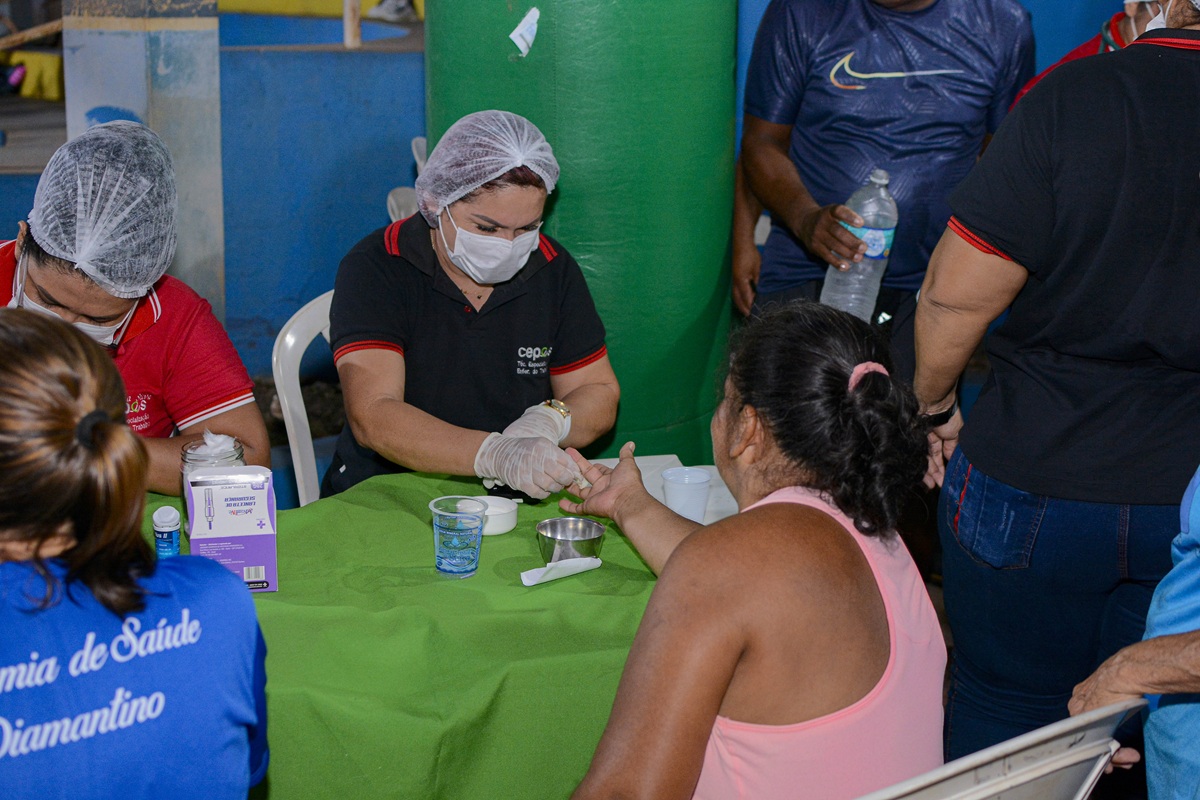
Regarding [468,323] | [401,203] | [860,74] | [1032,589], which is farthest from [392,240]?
[1032,589]

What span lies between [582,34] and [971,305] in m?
1.64

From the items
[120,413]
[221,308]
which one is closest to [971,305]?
[120,413]

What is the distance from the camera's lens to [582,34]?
10.6ft

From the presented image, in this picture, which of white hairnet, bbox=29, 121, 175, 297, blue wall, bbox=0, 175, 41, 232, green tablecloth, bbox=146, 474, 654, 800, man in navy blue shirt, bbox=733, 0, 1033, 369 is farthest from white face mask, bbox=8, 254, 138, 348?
blue wall, bbox=0, 175, 41, 232

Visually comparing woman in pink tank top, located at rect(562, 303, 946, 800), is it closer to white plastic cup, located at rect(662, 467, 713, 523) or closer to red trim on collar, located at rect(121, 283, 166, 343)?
white plastic cup, located at rect(662, 467, 713, 523)

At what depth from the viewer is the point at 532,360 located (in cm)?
292

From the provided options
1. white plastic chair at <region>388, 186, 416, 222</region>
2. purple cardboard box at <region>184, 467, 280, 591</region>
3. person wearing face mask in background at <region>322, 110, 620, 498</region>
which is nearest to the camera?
purple cardboard box at <region>184, 467, 280, 591</region>

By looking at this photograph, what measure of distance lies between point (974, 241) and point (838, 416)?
2.42 feet

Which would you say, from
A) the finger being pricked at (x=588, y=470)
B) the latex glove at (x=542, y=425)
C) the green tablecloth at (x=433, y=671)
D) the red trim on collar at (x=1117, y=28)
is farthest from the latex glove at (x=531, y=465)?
the red trim on collar at (x=1117, y=28)

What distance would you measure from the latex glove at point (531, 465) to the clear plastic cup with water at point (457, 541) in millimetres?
283

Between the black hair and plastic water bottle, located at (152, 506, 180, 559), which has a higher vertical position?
the black hair

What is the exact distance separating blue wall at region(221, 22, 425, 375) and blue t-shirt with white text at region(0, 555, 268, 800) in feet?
12.8

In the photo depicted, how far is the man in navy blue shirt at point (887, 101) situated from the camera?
11.3 feet

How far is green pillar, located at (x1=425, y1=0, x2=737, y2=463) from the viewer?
3.27m
